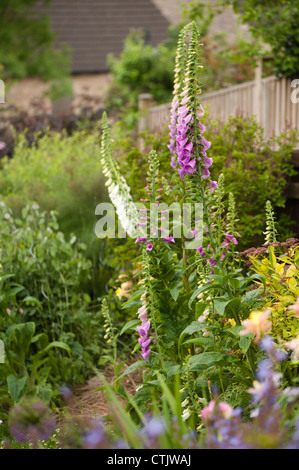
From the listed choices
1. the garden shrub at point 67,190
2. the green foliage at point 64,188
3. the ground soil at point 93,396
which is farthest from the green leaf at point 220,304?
the green foliage at point 64,188

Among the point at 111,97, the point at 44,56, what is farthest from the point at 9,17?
the point at 111,97

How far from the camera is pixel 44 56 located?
82.6 ft

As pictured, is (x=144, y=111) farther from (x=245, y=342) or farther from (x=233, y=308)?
(x=245, y=342)

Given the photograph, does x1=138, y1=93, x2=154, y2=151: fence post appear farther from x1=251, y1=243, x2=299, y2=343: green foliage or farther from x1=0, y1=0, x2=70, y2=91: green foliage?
x1=0, y1=0, x2=70, y2=91: green foliage

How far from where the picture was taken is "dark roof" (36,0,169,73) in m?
28.3

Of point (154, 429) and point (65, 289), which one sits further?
point (65, 289)

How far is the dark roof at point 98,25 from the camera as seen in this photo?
1114 inches

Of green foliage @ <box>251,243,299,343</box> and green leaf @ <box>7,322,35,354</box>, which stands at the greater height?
green foliage @ <box>251,243,299,343</box>

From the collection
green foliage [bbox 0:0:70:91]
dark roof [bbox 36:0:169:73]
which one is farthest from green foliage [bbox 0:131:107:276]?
dark roof [bbox 36:0:169:73]

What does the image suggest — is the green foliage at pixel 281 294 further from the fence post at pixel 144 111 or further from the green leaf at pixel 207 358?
the fence post at pixel 144 111

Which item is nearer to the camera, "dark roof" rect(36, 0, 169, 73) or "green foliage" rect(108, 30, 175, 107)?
"green foliage" rect(108, 30, 175, 107)

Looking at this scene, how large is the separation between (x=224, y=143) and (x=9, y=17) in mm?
22549

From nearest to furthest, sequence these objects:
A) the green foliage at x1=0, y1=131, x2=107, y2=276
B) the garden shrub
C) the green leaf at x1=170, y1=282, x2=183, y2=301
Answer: the green leaf at x1=170, y1=282, x2=183, y2=301
the garden shrub
the green foliage at x1=0, y1=131, x2=107, y2=276

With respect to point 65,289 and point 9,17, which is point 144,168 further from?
point 9,17
